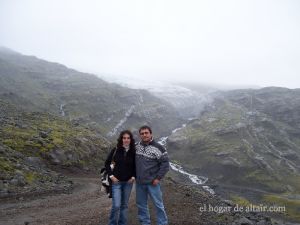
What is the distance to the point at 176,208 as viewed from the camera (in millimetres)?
28875

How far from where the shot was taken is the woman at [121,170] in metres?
16.9

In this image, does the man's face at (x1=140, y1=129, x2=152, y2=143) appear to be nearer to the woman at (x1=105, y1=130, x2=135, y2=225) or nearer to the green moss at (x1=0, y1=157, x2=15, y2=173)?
the woman at (x1=105, y1=130, x2=135, y2=225)

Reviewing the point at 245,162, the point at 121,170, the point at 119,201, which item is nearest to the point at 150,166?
the point at 121,170

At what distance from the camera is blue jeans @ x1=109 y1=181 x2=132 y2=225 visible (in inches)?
664

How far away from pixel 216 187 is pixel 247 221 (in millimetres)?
100996

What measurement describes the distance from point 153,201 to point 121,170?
220 cm

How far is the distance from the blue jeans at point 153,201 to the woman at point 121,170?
658mm

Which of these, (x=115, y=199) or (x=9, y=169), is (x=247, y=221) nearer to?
(x=115, y=199)

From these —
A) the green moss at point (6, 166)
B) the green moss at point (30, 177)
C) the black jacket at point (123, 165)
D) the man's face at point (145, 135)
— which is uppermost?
the man's face at point (145, 135)

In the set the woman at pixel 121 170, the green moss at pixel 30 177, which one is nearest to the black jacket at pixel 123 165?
the woman at pixel 121 170

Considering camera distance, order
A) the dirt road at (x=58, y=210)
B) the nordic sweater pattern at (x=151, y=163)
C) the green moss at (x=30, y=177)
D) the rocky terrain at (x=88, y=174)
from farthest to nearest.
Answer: the green moss at (x=30, y=177), the rocky terrain at (x=88, y=174), the dirt road at (x=58, y=210), the nordic sweater pattern at (x=151, y=163)

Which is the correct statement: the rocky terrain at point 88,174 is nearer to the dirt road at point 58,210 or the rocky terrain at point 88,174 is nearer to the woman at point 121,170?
the dirt road at point 58,210

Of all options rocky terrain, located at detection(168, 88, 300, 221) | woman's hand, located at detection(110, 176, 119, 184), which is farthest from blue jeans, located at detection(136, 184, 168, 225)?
rocky terrain, located at detection(168, 88, 300, 221)

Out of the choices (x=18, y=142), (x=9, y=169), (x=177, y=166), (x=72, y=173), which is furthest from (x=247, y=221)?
(x=177, y=166)
